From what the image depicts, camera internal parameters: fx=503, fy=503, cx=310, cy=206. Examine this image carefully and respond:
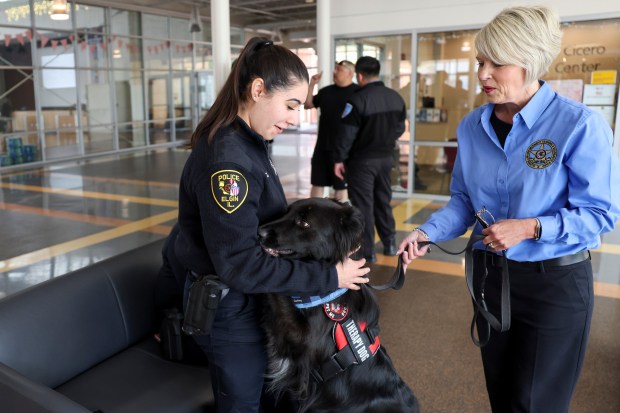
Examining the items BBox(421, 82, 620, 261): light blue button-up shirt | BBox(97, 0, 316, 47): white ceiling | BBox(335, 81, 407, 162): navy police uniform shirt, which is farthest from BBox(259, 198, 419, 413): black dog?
BBox(97, 0, 316, 47): white ceiling

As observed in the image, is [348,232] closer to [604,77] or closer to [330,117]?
[330,117]

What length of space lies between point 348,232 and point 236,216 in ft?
1.26

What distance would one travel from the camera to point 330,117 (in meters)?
5.14

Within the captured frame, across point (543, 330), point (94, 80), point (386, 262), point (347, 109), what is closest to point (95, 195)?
point (347, 109)

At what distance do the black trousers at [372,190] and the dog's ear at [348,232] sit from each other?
9.87 ft

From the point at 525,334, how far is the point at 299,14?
1506cm

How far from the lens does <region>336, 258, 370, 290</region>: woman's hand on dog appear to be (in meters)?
1.50

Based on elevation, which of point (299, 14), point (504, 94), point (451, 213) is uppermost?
point (299, 14)

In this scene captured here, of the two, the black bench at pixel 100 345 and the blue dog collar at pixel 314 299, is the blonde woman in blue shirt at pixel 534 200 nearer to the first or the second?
the blue dog collar at pixel 314 299

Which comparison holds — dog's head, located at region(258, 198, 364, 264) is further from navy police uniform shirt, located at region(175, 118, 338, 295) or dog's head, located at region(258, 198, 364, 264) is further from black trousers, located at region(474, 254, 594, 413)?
black trousers, located at region(474, 254, 594, 413)

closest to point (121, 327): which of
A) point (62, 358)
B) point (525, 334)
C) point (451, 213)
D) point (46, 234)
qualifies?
point (62, 358)

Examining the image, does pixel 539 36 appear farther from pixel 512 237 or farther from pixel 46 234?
pixel 46 234

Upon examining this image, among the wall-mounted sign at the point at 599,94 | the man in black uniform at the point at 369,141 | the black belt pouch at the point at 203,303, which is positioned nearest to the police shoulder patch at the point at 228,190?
the black belt pouch at the point at 203,303

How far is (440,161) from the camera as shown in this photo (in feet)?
24.5
